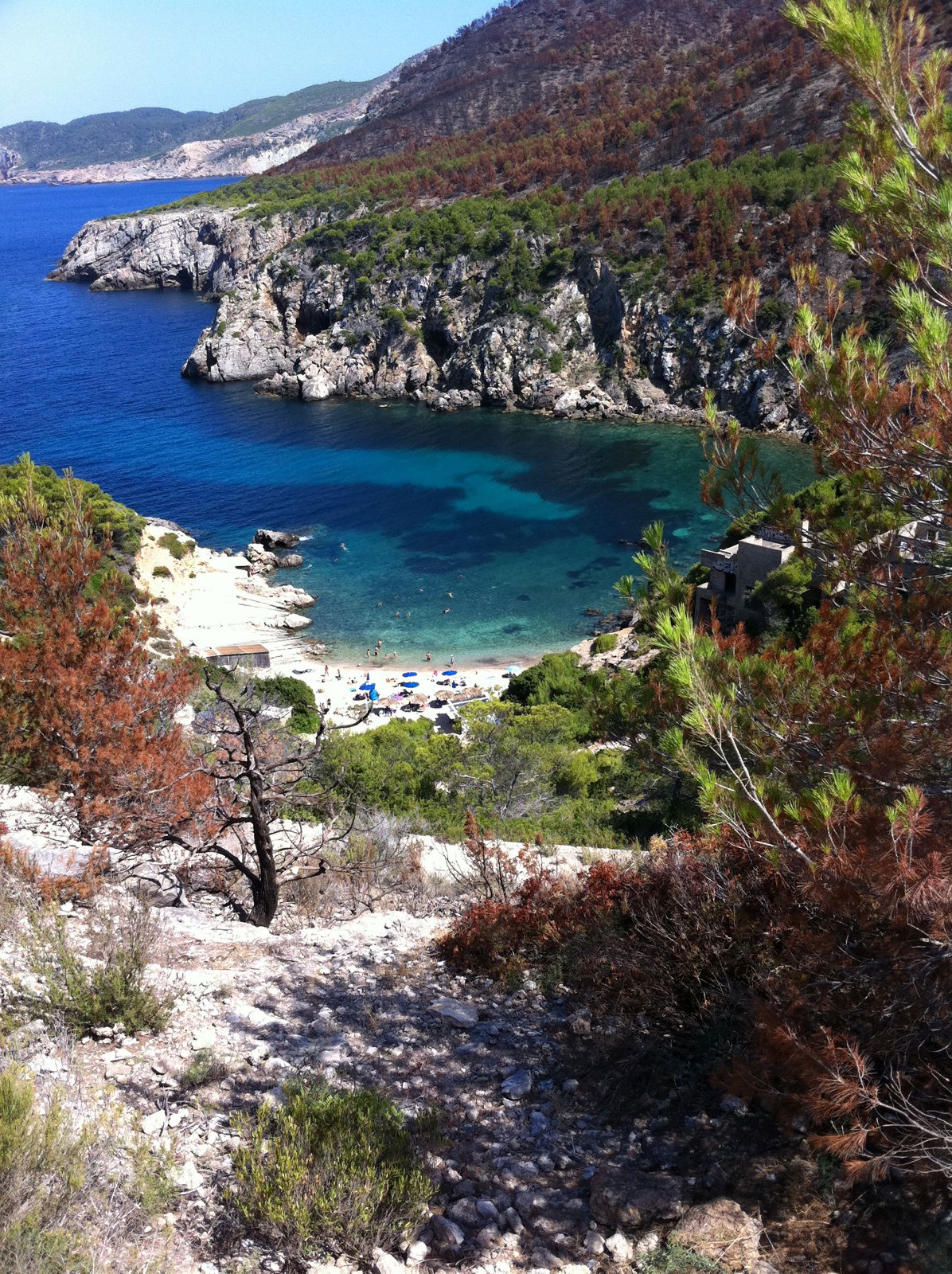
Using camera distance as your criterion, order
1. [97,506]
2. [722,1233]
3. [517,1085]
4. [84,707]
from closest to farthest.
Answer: [722,1233]
[517,1085]
[84,707]
[97,506]

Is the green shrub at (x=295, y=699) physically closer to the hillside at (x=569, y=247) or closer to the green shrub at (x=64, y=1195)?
the green shrub at (x=64, y=1195)

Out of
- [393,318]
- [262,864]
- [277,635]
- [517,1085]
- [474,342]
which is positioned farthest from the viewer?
[393,318]

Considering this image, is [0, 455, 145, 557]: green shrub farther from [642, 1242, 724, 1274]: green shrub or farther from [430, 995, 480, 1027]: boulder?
Answer: [642, 1242, 724, 1274]: green shrub

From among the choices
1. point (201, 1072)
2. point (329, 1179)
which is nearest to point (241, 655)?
point (201, 1072)

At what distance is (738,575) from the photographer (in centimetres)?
2595

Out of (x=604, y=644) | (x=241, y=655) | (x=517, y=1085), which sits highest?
(x=517, y=1085)

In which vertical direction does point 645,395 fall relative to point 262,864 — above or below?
above

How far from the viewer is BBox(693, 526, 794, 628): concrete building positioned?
25.0 m

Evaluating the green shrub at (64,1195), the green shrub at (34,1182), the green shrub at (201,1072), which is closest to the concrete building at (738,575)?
the green shrub at (201,1072)

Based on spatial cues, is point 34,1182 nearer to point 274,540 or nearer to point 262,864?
point 262,864

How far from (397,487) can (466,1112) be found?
4680cm

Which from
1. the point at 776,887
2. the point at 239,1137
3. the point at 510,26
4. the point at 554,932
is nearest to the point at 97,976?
the point at 239,1137

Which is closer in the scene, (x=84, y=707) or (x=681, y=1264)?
(x=681, y=1264)

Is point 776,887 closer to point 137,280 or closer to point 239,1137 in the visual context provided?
point 239,1137
